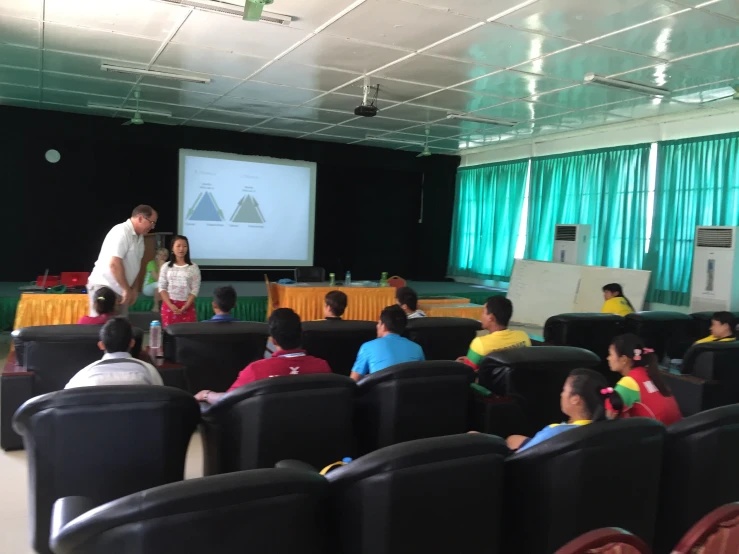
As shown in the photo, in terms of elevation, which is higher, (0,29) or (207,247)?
(0,29)

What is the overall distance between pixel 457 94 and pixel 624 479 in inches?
→ 226

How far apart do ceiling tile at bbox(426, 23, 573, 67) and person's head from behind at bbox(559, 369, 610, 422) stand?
11.3ft

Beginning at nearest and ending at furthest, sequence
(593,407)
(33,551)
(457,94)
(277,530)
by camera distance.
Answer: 1. (277,530)
2. (593,407)
3. (33,551)
4. (457,94)

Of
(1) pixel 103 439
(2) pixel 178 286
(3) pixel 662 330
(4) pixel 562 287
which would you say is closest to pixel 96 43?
(2) pixel 178 286

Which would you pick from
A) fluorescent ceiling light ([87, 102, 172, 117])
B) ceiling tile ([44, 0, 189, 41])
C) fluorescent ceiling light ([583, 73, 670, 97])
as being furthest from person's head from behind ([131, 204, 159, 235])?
fluorescent ceiling light ([87, 102, 172, 117])

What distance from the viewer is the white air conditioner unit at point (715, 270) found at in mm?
6363

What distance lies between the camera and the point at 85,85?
694 cm

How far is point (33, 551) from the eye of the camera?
2.26 meters

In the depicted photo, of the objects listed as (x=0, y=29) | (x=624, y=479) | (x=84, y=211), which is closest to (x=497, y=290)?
(x=84, y=211)

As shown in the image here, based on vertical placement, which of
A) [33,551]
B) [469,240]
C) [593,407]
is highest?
[469,240]

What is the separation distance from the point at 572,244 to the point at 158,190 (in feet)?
23.4

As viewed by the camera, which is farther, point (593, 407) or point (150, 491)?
point (593, 407)

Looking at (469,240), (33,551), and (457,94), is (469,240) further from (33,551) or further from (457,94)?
(33,551)

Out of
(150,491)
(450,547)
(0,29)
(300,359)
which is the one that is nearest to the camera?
(150,491)
